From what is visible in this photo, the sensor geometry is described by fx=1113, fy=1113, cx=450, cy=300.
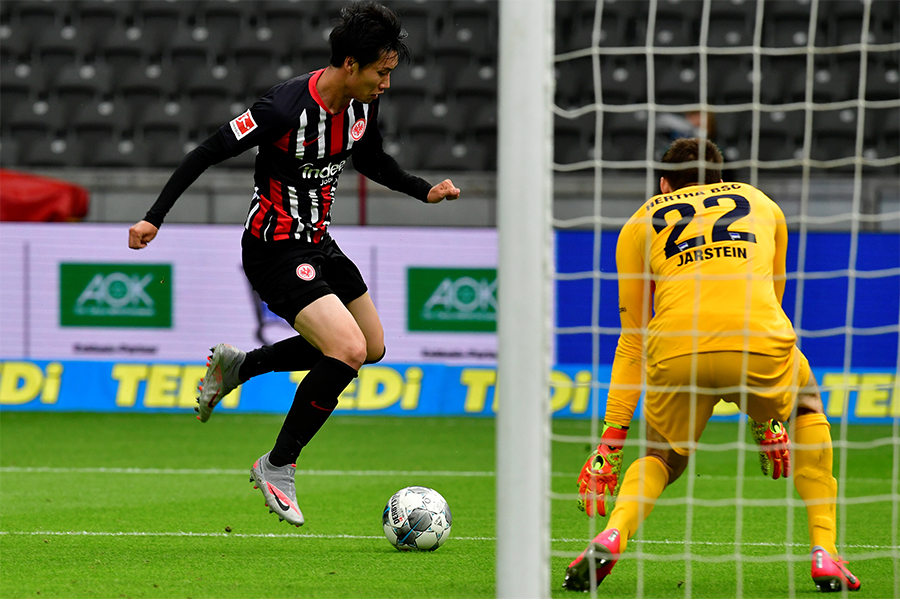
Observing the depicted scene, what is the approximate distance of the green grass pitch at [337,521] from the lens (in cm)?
375

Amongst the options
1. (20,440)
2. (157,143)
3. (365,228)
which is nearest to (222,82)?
(157,143)

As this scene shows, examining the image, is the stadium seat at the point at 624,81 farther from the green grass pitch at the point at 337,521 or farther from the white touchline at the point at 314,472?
the white touchline at the point at 314,472

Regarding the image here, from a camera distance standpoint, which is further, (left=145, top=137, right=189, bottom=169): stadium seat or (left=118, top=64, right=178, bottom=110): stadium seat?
(left=118, top=64, right=178, bottom=110): stadium seat

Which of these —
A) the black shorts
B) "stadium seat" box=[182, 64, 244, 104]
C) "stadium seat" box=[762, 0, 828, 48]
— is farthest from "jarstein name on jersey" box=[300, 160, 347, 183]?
"stadium seat" box=[762, 0, 828, 48]

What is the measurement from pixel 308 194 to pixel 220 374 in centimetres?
101

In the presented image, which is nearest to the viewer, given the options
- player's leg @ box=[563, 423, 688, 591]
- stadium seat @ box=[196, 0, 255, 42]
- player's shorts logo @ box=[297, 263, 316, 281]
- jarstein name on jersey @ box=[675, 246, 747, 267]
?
player's leg @ box=[563, 423, 688, 591]

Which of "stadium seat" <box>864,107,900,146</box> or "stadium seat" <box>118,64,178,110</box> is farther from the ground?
"stadium seat" <box>118,64,178,110</box>

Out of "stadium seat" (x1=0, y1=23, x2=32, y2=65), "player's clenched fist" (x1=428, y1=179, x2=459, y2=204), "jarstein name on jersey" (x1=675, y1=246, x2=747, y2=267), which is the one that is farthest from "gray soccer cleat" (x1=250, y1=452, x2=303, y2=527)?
"stadium seat" (x1=0, y1=23, x2=32, y2=65)

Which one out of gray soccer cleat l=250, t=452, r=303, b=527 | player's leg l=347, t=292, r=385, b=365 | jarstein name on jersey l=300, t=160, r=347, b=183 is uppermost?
jarstein name on jersey l=300, t=160, r=347, b=183

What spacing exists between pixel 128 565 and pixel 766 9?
10616mm

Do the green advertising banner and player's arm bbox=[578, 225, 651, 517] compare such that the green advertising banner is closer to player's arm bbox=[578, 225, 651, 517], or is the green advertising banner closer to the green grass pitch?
the green grass pitch

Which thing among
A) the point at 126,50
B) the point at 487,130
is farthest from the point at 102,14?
the point at 487,130

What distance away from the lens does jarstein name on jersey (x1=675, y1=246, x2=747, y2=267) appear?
361 centimetres

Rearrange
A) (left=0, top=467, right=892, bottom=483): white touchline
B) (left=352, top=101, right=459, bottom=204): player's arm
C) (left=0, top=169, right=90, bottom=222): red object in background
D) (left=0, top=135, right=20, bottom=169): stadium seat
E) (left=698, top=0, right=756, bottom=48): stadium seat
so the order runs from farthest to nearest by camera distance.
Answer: (left=698, top=0, right=756, bottom=48): stadium seat
(left=0, top=135, right=20, bottom=169): stadium seat
(left=0, top=169, right=90, bottom=222): red object in background
(left=0, top=467, right=892, bottom=483): white touchline
(left=352, top=101, right=459, bottom=204): player's arm
